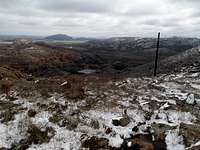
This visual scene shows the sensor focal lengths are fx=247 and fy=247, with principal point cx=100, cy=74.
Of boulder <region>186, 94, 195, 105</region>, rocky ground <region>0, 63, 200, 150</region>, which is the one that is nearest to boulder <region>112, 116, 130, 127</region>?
rocky ground <region>0, 63, 200, 150</region>

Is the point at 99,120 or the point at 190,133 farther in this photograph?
the point at 99,120

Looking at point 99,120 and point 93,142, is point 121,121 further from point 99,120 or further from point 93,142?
point 93,142

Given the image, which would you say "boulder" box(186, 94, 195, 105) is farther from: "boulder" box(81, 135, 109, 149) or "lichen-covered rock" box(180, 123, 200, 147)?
"boulder" box(81, 135, 109, 149)

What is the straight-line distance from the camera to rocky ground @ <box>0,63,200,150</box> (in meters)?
12.0

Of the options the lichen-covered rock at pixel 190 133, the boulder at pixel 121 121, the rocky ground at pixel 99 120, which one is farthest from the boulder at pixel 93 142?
the lichen-covered rock at pixel 190 133

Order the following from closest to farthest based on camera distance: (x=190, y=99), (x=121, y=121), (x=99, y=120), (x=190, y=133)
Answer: (x=190, y=133) < (x=121, y=121) < (x=99, y=120) < (x=190, y=99)

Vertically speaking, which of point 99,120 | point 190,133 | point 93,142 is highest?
point 99,120

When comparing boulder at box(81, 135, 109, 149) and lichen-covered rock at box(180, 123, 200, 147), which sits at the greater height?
lichen-covered rock at box(180, 123, 200, 147)

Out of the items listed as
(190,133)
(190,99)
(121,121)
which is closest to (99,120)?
(121,121)

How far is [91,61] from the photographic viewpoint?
4087 inches

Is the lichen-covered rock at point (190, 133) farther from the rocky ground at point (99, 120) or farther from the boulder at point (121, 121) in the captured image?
the boulder at point (121, 121)

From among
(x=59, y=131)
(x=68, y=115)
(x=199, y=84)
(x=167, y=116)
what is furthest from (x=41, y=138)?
(x=199, y=84)

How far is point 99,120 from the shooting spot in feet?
44.9

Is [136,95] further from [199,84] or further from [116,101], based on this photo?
[199,84]
